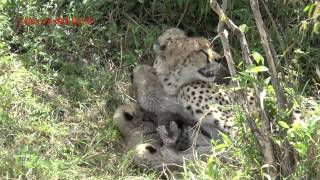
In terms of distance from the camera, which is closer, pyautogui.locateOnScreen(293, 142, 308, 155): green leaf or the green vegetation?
pyautogui.locateOnScreen(293, 142, 308, 155): green leaf

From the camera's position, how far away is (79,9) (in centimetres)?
437

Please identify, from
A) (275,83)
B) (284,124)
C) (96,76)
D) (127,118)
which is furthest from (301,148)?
(96,76)

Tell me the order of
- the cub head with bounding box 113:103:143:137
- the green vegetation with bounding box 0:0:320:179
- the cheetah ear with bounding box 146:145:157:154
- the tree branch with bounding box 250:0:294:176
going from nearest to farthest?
the tree branch with bounding box 250:0:294:176, the green vegetation with bounding box 0:0:320:179, the cheetah ear with bounding box 146:145:157:154, the cub head with bounding box 113:103:143:137

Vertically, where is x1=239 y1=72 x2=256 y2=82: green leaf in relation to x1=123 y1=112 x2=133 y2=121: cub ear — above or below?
above

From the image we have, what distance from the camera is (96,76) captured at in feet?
13.5

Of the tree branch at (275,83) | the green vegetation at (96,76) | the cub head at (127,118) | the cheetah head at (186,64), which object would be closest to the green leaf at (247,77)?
the tree branch at (275,83)

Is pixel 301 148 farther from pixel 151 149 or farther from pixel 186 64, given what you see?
pixel 186 64

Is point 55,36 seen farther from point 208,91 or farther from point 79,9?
point 208,91

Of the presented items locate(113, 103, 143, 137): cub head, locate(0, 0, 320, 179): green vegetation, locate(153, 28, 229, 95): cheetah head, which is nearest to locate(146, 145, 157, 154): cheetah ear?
locate(0, 0, 320, 179): green vegetation

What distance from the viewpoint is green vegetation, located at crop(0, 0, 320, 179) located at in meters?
3.06

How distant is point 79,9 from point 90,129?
1030 mm

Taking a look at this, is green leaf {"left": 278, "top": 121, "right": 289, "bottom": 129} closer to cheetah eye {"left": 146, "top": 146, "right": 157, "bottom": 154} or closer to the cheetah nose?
cheetah eye {"left": 146, "top": 146, "right": 157, "bottom": 154}

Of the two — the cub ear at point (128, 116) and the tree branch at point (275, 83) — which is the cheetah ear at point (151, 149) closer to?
the cub ear at point (128, 116)

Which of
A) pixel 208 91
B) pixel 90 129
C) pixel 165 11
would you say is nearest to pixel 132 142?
pixel 90 129
